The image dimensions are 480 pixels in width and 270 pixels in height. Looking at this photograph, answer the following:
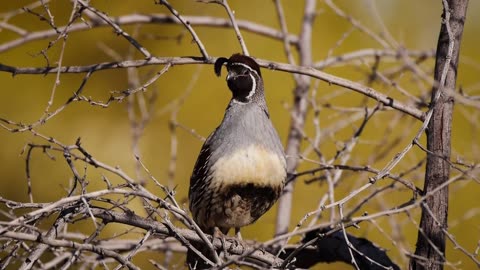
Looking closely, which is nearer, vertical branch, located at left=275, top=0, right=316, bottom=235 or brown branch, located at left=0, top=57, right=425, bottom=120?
brown branch, located at left=0, top=57, right=425, bottom=120

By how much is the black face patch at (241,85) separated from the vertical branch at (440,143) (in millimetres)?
970

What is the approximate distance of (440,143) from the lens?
350 centimetres

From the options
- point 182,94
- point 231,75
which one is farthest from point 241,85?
point 182,94

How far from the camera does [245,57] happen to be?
3871 millimetres

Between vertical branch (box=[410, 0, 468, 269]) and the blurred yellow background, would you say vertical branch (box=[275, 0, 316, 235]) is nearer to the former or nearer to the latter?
the blurred yellow background

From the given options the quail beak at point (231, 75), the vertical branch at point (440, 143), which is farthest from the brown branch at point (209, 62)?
the quail beak at point (231, 75)

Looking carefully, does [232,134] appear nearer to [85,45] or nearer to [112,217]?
[112,217]

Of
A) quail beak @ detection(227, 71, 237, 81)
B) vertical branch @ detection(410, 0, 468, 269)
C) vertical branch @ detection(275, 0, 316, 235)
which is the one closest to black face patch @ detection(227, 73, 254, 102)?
quail beak @ detection(227, 71, 237, 81)

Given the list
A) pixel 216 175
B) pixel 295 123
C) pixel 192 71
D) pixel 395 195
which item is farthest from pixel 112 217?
pixel 192 71

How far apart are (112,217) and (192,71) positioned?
386 cm

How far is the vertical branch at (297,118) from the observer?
16.3 ft

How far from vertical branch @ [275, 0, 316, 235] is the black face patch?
2.57ft

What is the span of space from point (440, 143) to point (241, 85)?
1082 mm

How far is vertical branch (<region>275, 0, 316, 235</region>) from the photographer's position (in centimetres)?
497
